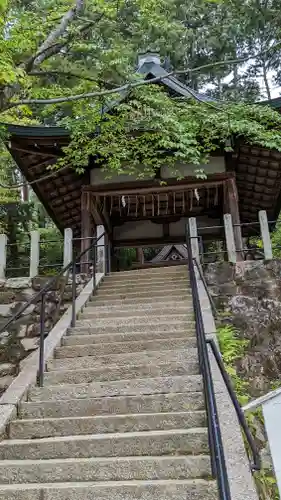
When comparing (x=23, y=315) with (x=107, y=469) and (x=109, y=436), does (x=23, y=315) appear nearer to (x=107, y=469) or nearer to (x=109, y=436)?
(x=109, y=436)

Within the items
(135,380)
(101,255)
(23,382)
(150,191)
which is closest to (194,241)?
(101,255)

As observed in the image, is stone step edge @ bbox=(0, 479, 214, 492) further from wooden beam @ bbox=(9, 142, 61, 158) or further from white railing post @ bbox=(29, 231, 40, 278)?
wooden beam @ bbox=(9, 142, 61, 158)

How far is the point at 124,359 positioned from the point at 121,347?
23 centimetres

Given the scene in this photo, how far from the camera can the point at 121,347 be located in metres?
4.37

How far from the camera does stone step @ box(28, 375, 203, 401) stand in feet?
11.5

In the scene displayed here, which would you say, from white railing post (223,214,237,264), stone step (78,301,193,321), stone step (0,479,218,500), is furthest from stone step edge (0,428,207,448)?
white railing post (223,214,237,264)

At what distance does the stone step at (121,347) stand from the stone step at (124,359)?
0.45 ft

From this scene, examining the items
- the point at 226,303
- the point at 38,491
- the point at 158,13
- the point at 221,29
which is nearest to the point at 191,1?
the point at 221,29

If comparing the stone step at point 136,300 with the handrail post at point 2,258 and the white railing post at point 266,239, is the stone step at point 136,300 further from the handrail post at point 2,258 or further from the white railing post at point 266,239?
the handrail post at point 2,258

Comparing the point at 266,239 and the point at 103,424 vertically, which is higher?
the point at 266,239

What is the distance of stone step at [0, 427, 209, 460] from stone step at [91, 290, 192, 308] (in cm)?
265

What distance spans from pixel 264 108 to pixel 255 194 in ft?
15.4

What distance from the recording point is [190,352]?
406 centimetres

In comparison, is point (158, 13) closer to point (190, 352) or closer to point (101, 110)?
point (101, 110)
